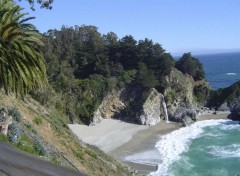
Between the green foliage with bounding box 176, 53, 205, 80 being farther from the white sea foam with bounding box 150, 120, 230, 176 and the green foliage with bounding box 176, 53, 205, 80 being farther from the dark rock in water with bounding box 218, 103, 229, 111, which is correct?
the white sea foam with bounding box 150, 120, 230, 176

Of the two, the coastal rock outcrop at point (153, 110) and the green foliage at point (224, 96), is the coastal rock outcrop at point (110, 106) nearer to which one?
the coastal rock outcrop at point (153, 110)

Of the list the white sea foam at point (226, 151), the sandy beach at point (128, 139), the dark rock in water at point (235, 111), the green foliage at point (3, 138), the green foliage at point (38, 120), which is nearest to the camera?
the green foliage at point (3, 138)

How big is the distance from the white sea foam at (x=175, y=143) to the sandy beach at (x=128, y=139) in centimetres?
85

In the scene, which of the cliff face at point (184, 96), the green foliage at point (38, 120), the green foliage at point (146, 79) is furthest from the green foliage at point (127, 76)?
the green foliage at point (38, 120)

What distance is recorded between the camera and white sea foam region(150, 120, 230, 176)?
3884 centimetres

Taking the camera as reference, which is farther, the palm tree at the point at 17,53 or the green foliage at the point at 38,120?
the green foliage at the point at 38,120

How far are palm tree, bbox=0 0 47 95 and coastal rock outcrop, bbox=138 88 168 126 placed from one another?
44935mm

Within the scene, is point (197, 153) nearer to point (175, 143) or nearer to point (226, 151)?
point (226, 151)

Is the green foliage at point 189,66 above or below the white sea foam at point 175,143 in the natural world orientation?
above

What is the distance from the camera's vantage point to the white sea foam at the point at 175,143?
38844 millimetres

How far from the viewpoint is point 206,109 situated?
248 feet

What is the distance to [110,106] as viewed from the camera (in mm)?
61312

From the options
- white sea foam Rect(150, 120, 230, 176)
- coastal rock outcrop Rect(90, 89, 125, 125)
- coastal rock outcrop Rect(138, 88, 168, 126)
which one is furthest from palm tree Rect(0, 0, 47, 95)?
coastal rock outcrop Rect(138, 88, 168, 126)

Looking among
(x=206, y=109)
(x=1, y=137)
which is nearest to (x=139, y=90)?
(x=206, y=109)
